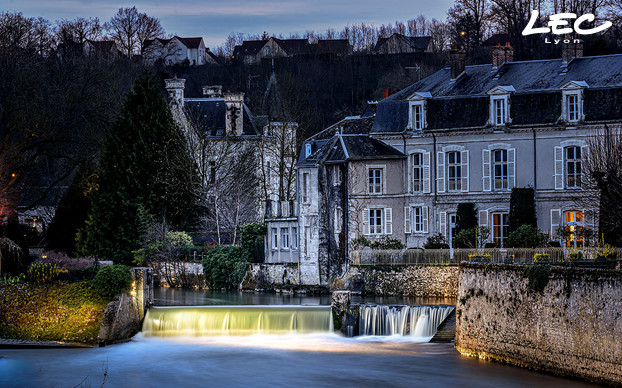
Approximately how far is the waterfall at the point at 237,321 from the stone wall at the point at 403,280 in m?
8.28

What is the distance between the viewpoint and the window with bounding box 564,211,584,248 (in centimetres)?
5039

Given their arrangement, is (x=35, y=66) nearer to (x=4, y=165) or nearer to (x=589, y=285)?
(x=4, y=165)

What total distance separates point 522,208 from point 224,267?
55.2 ft

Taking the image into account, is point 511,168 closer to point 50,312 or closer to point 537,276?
point 537,276

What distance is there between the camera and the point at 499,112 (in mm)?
55938

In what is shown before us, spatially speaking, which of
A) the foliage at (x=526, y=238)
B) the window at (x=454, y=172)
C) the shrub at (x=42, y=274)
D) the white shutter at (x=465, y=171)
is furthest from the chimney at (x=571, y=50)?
the shrub at (x=42, y=274)

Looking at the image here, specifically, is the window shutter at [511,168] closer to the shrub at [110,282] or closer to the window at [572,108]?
the window at [572,108]

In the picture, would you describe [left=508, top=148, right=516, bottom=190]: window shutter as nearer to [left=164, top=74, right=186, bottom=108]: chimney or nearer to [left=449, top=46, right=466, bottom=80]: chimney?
[left=449, top=46, right=466, bottom=80]: chimney

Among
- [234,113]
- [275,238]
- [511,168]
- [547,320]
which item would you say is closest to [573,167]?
[511,168]

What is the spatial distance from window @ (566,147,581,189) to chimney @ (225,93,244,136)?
36768 millimetres

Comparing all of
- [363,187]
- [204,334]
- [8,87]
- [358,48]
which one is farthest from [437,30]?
[204,334]

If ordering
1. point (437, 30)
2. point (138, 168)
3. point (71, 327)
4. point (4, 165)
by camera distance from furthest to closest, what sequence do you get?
point (437, 30)
point (138, 168)
point (4, 165)
point (71, 327)

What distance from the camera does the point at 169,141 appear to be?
69.2 meters

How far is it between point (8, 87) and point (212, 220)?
20.5 metres
